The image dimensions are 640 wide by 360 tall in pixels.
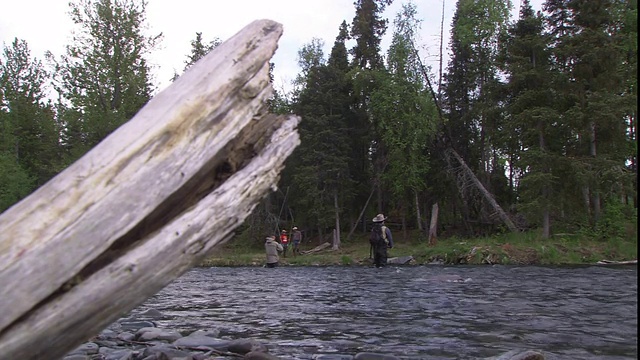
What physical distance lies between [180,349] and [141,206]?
4413mm

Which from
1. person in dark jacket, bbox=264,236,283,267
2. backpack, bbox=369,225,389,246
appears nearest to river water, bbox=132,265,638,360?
backpack, bbox=369,225,389,246

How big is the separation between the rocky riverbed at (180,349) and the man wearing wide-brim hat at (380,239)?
12.9 meters

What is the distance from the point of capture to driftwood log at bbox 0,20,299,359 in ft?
6.47

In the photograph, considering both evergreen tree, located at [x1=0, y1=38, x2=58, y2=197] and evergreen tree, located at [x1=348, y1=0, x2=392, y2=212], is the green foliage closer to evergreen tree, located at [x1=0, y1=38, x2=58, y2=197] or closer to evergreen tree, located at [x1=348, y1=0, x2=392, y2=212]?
evergreen tree, located at [x1=348, y1=0, x2=392, y2=212]

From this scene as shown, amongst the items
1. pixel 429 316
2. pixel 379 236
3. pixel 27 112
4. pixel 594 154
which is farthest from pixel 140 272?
pixel 27 112

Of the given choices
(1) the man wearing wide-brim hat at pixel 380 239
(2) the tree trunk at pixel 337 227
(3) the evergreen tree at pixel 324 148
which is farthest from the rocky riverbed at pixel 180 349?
(3) the evergreen tree at pixel 324 148

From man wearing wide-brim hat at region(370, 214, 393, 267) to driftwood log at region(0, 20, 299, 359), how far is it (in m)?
17.2

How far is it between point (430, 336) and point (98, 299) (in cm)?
546

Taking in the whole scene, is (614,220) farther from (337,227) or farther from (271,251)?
(337,227)

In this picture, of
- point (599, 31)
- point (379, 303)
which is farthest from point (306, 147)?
point (379, 303)

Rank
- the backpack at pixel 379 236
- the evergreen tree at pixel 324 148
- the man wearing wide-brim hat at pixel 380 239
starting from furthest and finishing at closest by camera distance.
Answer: the evergreen tree at pixel 324 148 < the backpack at pixel 379 236 < the man wearing wide-brim hat at pixel 380 239

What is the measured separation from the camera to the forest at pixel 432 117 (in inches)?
1139

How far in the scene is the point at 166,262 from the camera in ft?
7.27

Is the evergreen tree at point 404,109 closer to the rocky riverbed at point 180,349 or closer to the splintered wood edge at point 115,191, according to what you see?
the rocky riverbed at point 180,349
